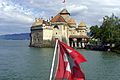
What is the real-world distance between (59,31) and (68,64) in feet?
364

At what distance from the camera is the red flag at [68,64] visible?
1546 cm

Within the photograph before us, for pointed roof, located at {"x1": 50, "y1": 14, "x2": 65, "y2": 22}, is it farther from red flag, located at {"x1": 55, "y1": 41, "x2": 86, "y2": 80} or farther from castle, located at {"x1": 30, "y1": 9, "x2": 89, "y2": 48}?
red flag, located at {"x1": 55, "y1": 41, "x2": 86, "y2": 80}

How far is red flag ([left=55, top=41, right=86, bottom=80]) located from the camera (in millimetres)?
15461

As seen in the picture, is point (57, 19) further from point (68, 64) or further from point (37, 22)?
point (68, 64)

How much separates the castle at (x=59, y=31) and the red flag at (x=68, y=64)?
106181 mm

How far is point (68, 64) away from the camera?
15844 mm

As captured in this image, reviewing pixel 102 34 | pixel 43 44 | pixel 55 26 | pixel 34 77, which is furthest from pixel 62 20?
pixel 34 77

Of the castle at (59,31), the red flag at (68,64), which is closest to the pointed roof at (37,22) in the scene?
the castle at (59,31)

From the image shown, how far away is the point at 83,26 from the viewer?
142125 mm

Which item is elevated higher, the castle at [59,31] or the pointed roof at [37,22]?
the pointed roof at [37,22]

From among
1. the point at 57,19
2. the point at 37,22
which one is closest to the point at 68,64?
the point at 57,19

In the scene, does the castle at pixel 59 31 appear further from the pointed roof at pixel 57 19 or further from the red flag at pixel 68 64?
the red flag at pixel 68 64

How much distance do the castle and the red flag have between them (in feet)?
348

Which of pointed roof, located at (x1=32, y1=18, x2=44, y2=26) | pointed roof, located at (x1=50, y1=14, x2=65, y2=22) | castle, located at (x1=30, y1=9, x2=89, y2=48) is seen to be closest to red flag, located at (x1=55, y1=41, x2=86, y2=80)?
castle, located at (x1=30, y1=9, x2=89, y2=48)
